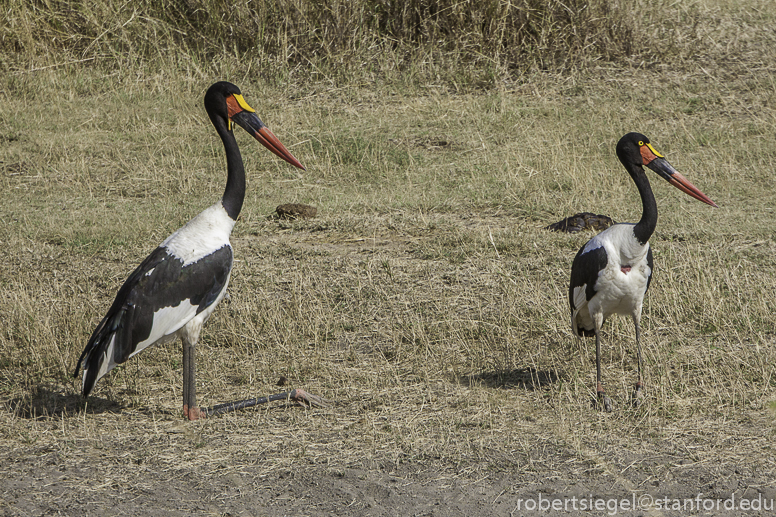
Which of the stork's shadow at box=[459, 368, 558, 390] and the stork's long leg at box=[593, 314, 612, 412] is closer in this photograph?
the stork's long leg at box=[593, 314, 612, 412]

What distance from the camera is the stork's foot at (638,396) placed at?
12.8 feet

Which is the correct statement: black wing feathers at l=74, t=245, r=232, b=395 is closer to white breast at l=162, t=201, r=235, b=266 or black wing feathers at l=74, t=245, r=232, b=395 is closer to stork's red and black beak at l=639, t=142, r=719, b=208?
white breast at l=162, t=201, r=235, b=266

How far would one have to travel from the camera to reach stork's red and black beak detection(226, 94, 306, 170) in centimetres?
430

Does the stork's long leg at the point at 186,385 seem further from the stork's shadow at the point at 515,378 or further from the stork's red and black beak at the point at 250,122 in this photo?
the stork's shadow at the point at 515,378

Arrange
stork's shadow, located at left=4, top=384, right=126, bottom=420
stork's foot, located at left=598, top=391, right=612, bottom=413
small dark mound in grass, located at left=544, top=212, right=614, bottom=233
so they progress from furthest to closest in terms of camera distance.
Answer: small dark mound in grass, located at left=544, top=212, right=614, bottom=233 < stork's shadow, located at left=4, top=384, right=126, bottom=420 < stork's foot, located at left=598, top=391, right=612, bottom=413

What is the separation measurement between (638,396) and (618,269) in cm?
57

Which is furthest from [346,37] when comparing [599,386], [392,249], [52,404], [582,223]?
[599,386]

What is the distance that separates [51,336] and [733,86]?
289 inches

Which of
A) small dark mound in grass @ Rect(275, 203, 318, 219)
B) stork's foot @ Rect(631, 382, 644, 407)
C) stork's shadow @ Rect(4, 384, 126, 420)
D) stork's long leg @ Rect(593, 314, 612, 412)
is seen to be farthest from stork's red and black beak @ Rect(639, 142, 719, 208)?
small dark mound in grass @ Rect(275, 203, 318, 219)

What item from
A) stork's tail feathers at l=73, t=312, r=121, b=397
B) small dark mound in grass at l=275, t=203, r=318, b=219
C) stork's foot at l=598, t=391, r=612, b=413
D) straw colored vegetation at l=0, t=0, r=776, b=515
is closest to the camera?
straw colored vegetation at l=0, t=0, r=776, b=515

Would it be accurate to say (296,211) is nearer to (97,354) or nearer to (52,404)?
(52,404)

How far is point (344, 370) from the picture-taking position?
4.46 metres

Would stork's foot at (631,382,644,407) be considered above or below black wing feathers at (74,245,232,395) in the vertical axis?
below

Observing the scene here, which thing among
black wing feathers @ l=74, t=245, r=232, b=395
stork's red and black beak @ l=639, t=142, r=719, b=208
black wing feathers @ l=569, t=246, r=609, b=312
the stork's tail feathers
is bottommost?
the stork's tail feathers
